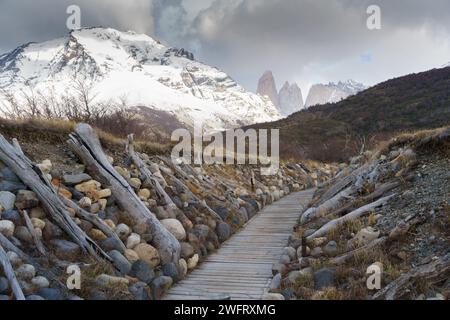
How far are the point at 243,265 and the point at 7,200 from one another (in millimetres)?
4370

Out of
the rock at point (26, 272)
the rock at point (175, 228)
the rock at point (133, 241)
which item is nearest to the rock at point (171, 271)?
the rock at point (133, 241)

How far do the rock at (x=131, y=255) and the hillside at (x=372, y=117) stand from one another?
24.0m

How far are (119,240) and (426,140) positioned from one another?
23.0 ft

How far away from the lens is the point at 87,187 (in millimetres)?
8039

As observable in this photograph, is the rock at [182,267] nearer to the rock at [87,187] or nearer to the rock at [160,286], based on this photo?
the rock at [160,286]

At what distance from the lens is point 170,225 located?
28.3 feet

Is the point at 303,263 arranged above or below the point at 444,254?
below

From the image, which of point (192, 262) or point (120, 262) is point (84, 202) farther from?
point (192, 262)

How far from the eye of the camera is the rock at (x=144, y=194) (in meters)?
9.14

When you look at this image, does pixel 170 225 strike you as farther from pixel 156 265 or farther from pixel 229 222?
pixel 229 222

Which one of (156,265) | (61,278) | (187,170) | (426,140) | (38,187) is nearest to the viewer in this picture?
(61,278)

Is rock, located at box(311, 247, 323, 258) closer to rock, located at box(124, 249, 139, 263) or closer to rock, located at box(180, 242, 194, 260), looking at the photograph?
rock, located at box(180, 242, 194, 260)

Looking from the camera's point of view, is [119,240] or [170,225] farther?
[170,225]
